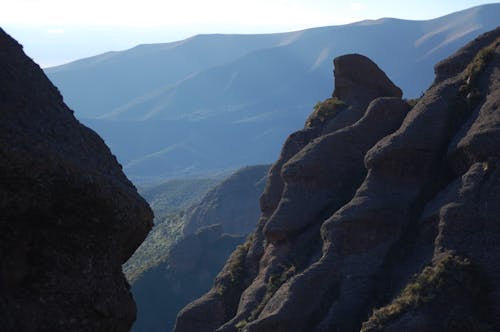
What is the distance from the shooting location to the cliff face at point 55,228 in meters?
11.2

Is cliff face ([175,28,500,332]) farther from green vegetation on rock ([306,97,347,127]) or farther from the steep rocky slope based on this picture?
the steep rocky slope

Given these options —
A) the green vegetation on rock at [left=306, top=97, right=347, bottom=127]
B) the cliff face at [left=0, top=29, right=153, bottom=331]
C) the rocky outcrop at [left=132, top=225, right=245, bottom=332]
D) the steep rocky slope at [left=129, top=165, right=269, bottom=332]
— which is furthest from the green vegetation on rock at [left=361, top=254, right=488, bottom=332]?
the rocky outcrop at [left=132, top=225, right=245, bottom=332]

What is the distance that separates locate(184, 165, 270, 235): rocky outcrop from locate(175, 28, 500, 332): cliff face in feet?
275

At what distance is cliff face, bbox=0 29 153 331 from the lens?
11.2 meters

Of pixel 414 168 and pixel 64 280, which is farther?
pixel 414 168

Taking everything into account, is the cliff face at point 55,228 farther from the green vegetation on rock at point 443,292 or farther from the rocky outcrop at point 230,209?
the rocky outcrop at point 230,209

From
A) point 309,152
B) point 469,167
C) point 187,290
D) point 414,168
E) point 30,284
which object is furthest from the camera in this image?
point 187,290

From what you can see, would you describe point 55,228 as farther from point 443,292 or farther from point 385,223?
point 385,223

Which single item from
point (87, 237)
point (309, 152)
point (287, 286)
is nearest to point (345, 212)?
point (287, 286)

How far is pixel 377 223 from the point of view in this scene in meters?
27.4

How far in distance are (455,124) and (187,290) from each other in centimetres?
5786

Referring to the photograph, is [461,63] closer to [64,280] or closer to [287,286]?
[287,286]

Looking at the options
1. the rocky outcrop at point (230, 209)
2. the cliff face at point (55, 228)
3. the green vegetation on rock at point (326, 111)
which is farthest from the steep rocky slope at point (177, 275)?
the cliff face at point (55, 228)

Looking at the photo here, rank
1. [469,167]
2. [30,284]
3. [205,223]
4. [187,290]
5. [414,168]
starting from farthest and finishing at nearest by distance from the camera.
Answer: [205,223], [187,290], [414,168], [469,167], [30,284]
